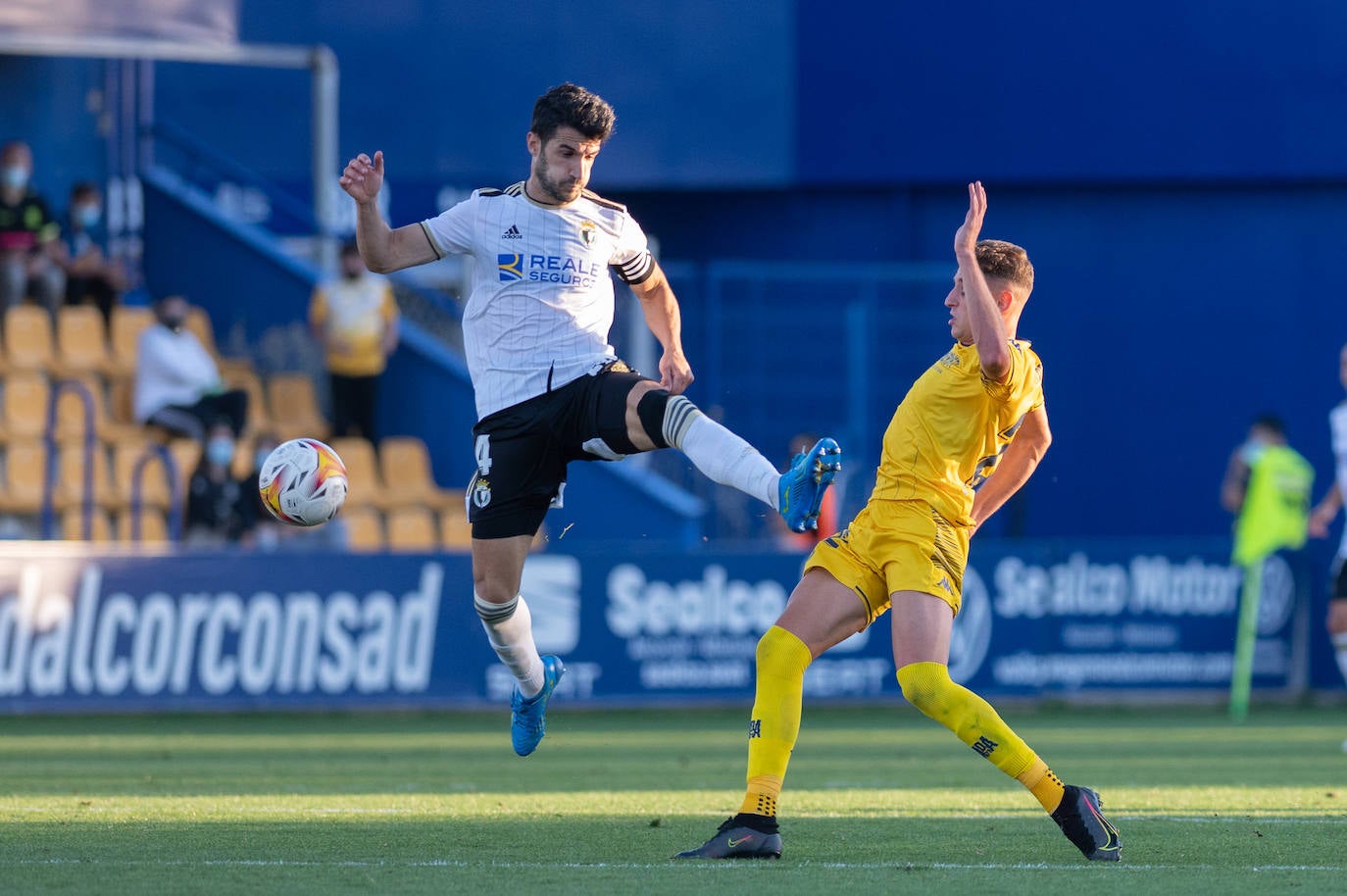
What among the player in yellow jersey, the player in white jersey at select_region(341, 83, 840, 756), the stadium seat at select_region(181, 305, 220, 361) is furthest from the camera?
the stadium seat at select_region(181, 305, 220, 361)

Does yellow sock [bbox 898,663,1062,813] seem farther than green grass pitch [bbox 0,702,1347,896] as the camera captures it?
Yes

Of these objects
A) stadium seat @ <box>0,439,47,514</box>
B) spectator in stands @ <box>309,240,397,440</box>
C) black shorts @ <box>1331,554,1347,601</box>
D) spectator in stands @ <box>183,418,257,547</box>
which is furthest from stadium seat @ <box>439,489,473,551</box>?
black shorts @ <box>1331,554,1347,601</box>

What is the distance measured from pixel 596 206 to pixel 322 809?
2.75m

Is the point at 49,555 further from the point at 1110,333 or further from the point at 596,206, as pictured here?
the point at 1110,333

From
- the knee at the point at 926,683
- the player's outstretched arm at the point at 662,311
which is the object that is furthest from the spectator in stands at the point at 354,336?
the knee at the point at 926,683

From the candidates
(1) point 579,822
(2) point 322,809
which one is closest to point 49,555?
(2) point 322,809

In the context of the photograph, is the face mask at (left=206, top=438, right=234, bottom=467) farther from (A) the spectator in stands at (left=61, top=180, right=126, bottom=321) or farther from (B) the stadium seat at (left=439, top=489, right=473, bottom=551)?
(A) the spectator in stands at (left=61, top=180, right=126, bottom=321)

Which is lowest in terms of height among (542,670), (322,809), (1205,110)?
(322,809)

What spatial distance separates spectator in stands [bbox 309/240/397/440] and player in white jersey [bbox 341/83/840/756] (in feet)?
32.9

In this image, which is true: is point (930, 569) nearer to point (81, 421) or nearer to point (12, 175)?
point (81, 421)

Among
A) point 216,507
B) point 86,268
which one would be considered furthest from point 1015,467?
point 86,268

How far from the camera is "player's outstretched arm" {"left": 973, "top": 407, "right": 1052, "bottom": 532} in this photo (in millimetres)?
7277

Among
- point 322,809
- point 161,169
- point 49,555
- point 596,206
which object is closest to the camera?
point 596,206

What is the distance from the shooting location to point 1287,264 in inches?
851
